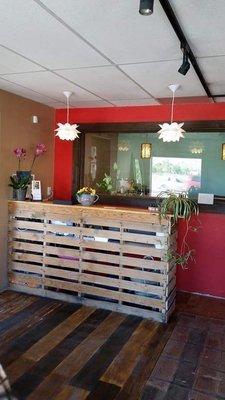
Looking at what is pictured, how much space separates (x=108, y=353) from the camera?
285 centimetres

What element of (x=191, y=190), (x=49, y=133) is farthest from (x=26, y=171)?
(x=191, y=190)

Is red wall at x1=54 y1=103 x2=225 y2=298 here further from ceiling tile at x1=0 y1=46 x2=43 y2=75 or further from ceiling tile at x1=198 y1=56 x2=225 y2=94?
ceiling tile at x1=0 y1=46 x2=43 y2=75

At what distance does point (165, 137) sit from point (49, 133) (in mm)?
2004

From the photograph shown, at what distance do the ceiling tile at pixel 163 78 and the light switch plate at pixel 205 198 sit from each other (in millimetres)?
1281

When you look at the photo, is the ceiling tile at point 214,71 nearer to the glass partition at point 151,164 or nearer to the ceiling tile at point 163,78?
the ceiling tile at point 163,78

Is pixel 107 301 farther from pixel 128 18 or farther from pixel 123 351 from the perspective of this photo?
pixel 128 18

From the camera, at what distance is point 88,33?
2.14 metres

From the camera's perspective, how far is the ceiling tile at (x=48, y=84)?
318 cm

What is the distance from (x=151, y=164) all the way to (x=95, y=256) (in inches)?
62.5

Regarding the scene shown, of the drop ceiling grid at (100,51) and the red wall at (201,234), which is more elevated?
the drop ceiling grid at (100,51)

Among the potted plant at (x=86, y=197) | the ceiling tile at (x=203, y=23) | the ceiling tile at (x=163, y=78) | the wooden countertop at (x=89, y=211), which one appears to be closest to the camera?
the ceiling tile at (x=203, y=23)

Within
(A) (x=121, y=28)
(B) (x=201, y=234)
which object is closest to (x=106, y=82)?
(A) (x=121, y=28)

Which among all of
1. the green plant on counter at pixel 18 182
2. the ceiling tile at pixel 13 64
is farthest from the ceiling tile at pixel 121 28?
the green plant on counter at pixel 18 182

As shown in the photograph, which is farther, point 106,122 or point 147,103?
point 106,122
